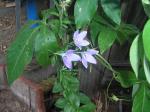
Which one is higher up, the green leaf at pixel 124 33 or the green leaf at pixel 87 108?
the green leaf at pixel 124 33

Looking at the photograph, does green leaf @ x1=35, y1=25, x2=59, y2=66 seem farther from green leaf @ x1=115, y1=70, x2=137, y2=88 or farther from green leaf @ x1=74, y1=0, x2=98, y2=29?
green leaf @ x1=115, y1=70, x2=137, y2=88

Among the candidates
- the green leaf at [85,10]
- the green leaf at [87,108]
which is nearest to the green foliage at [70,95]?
the green leaf at [87,108]

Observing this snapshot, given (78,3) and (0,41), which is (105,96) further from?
(0,41)

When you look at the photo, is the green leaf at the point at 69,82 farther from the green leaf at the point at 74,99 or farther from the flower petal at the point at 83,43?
the flower petal at the point at 83,43

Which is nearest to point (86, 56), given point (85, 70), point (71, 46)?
point (71, 46)

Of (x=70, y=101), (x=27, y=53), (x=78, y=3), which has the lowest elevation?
(x=70, y=101)

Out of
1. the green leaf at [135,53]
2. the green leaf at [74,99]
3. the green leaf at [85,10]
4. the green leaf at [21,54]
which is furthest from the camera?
the green leaf at [74,99]
